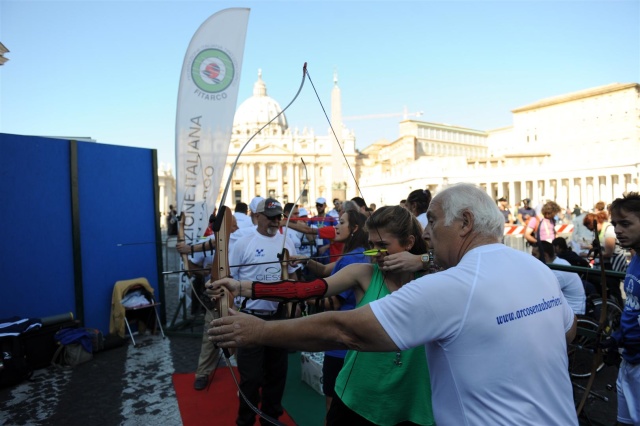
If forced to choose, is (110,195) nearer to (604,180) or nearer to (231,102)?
(231,102)

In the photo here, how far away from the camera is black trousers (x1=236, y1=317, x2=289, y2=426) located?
352cm

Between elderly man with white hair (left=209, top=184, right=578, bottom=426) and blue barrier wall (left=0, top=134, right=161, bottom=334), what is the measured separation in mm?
4746

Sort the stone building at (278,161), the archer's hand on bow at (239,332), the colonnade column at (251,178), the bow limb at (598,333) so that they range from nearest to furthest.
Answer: the archer's hand on bow at (239,332) < the bow limb at (598,333) < the stone building at (278,161) < the colonnade column at (251,178)

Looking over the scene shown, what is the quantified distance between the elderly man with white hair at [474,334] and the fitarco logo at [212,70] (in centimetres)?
552

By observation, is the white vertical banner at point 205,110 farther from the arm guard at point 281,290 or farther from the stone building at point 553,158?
the stone building at point 553,158

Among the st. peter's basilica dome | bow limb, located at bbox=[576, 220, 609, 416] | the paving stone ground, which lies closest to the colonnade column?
the st. peter's basilica dome

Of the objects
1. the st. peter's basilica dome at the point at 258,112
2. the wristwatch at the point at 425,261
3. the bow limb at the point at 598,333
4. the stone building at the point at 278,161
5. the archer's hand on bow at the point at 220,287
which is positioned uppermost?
the st. peter's basilica dome at the point at 258,112

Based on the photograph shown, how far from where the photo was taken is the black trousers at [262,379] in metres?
3.52

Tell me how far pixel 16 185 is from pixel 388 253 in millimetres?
6006

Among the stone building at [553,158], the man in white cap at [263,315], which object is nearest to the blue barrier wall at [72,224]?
the man in white cap at [263,315]

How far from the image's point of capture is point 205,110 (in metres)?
6.40

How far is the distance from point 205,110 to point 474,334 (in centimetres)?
579

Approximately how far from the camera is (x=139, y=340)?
707 centimetres

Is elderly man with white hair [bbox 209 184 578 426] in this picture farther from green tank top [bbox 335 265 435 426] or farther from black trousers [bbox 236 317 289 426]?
black trousers [bbox 236 317 289 426]
